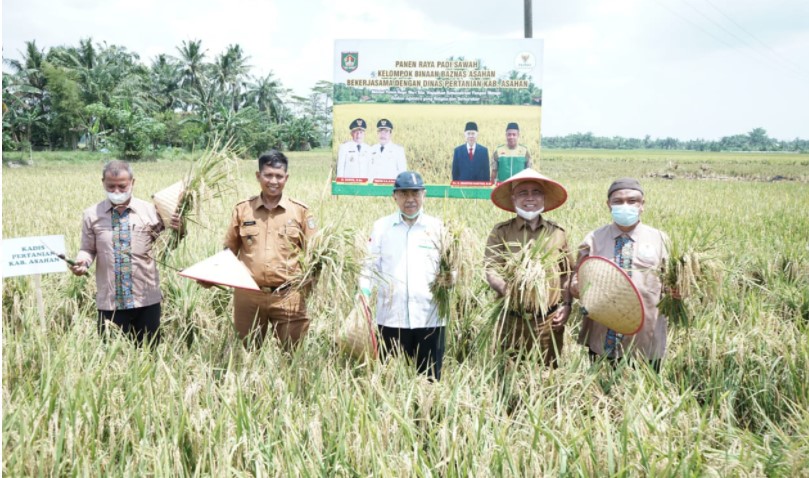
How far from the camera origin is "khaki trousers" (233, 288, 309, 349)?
141 inches

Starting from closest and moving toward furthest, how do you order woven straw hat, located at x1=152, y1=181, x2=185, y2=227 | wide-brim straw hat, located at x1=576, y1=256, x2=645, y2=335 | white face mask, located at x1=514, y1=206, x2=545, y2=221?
1. wide-brim straw hat, located at x1=576, y1=256, x2=645, y2=335
2. white face mask, located at x1=514, y1=206, x2=545, y2=221
3. woven straw hat, located at x1=152, y1=181, x2=185, y2=227

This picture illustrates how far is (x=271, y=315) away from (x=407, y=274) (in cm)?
95

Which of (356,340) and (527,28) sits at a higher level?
(527,28)

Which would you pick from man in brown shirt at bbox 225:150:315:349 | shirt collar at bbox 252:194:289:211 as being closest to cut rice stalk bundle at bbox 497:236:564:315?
man in brown shirt at bbox 225:150:315:349

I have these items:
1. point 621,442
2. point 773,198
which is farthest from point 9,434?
point 773,198

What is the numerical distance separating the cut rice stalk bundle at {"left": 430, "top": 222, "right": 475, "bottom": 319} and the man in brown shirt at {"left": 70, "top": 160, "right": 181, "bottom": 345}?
1817 mm

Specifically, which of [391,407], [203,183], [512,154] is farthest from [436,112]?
[391,407]

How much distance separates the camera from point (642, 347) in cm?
327

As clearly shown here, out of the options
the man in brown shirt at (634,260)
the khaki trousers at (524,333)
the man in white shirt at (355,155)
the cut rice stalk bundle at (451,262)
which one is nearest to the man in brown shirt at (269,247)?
the cut rice stalk bundle at (451,262)

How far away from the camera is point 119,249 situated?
374cm

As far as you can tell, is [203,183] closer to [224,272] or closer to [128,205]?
[128,205]

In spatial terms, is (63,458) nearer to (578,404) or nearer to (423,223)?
(423,223)

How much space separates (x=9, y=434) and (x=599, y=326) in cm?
302

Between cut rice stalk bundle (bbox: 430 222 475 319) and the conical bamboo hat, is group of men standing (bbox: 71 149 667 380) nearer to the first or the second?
cut rice stalk bundle (bbox: 430 222 475 319)
